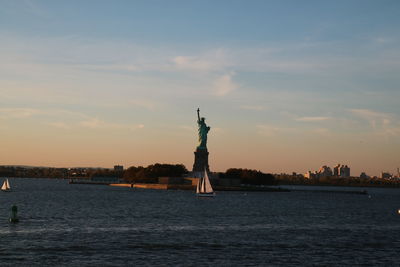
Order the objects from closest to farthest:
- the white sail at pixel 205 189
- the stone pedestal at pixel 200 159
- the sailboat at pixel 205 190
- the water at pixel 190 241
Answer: the water at pixel 190 241 → the sailboat at pixel 205 190 → the white sail at pixel 205 189 → the stone pedestal at pixel 200 159

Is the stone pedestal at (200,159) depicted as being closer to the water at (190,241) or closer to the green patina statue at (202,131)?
the green patina statue at (202,131)

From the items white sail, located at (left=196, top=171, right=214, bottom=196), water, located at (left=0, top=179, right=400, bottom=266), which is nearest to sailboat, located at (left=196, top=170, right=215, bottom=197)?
white sail, located at (left=196, top=171, right=214, bottom=196)

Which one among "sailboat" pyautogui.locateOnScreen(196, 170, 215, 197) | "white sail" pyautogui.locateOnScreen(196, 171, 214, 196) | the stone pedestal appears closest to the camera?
"sailboat" pyautogui.locateOnScreen(196, 170, 215, 197)

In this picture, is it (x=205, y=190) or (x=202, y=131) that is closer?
(x=205, y=190)

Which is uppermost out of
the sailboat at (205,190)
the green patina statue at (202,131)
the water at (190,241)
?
the green patina statue at (202,131)

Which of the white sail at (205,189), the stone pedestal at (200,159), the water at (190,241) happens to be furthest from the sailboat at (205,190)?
the water at (190,241)

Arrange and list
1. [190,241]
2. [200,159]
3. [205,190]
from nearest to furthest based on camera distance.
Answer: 1. [190,241]
2. [205,190]
3. [200,159]

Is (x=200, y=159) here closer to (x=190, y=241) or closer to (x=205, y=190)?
(x=205, y=190)

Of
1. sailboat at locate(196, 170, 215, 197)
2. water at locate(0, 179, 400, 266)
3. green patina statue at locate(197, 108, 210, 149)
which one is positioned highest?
green patina statue at locate(197, 108, 210, 149)

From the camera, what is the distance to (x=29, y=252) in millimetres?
43406

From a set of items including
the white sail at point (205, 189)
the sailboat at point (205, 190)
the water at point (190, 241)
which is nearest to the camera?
the water at point (190, 241)

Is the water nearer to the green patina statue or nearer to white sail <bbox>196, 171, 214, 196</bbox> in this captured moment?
white sail <bbox>196, 171, 214, 196</bbox>

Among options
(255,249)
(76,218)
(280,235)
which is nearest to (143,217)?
(76,218)

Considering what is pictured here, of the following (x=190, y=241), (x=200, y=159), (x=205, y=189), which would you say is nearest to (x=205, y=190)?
(x=205, y=189)
